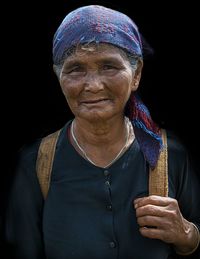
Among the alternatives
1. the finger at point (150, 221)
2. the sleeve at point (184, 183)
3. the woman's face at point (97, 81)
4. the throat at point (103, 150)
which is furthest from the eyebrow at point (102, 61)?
the finger at point (150, 221)

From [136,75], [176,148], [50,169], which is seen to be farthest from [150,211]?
[136,75]

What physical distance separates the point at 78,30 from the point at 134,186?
2.28 feet

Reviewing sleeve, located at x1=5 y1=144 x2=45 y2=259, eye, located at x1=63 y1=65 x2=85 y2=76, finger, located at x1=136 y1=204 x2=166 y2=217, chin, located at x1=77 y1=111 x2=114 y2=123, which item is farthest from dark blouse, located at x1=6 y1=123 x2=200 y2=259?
eye, located at x1=63 y1=65 x2=85 y2=76

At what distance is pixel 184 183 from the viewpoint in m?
2.57

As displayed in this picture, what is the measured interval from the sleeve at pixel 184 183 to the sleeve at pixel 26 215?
59 centimetres

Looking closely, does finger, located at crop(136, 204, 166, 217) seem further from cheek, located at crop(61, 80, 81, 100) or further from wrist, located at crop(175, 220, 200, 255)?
cheek, located at crop(61, 80, 81, 100)

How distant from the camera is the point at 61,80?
2.43 metres

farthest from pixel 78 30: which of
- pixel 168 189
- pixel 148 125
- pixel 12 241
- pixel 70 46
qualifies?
pixel 12 241

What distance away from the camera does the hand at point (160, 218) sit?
238 cm

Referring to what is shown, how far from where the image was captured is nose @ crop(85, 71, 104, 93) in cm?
232

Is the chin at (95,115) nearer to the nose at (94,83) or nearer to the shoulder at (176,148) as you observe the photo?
the nose at (94,83)

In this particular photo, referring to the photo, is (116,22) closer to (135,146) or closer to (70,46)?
(70,46)

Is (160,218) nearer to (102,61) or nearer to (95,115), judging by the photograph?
(95,115)

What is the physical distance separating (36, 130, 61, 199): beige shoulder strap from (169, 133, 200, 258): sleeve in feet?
1.70
